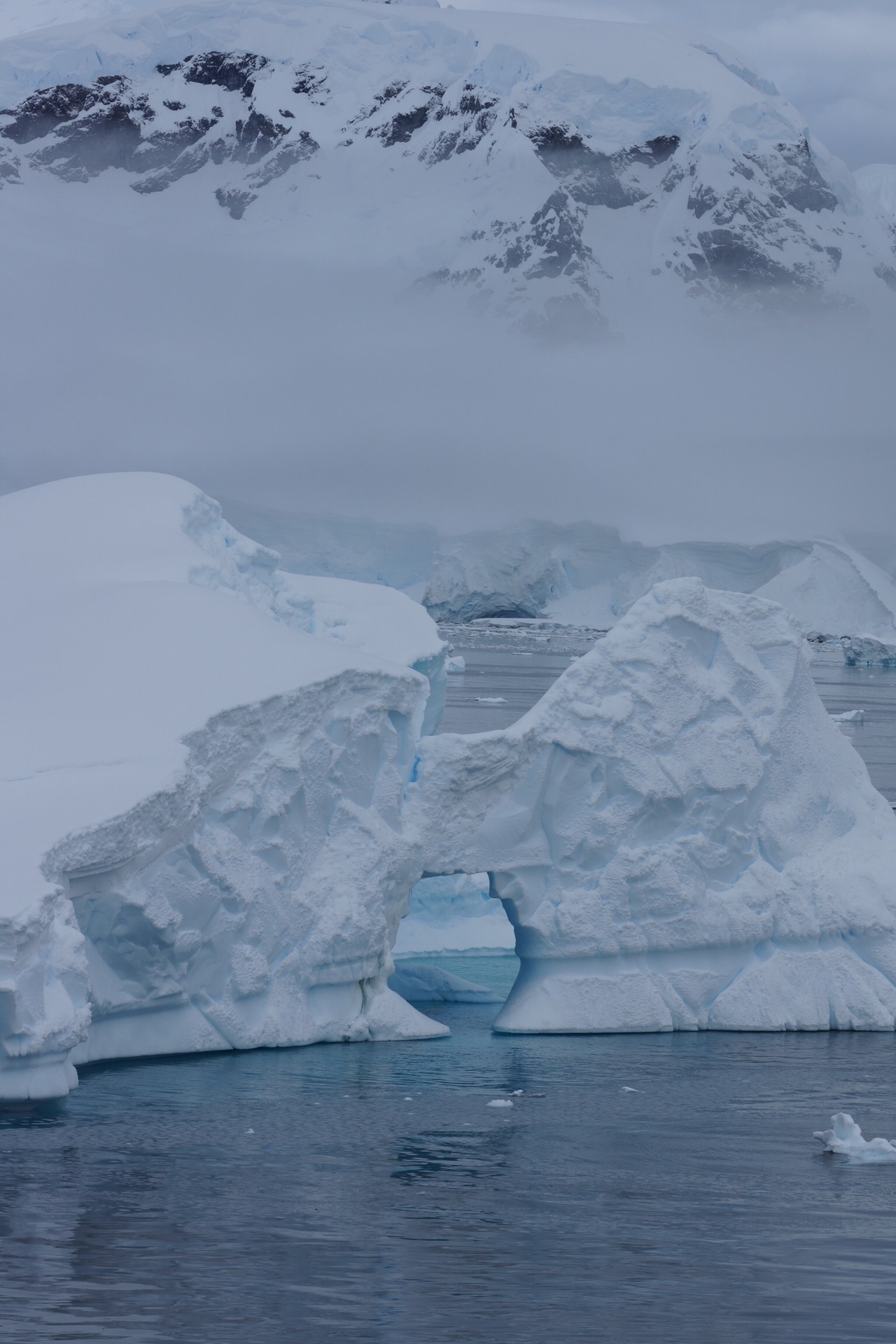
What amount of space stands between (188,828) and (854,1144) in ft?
14.1

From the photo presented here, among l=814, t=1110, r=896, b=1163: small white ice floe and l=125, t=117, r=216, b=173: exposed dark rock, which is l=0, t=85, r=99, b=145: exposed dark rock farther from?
l=814, t=1110, r=896, b=1163: small white ice floe

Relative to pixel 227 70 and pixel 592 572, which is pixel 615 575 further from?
pixel 227 70

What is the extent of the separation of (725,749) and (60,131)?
171 meters

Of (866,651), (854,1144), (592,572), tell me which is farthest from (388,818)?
(592,572)

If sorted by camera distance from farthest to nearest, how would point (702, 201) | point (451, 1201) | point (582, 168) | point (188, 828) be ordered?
point (582, 168) < point (702, 201) < point (188, 828) < point (451, 1201)

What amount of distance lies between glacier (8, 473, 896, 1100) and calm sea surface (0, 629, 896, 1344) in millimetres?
456

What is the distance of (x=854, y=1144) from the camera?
8562 mm

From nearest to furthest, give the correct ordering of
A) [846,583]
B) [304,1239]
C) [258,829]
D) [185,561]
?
[304,1239] < [258,829] < [185,561] < [846,583]

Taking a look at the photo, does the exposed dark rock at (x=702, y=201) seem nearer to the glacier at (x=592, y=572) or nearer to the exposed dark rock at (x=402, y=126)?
the exposed dark rock at (x=402, y=126)

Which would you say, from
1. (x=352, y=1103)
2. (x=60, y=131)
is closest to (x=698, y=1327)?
(x=352, y=1103)

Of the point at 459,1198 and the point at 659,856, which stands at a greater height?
the point at 459,1198

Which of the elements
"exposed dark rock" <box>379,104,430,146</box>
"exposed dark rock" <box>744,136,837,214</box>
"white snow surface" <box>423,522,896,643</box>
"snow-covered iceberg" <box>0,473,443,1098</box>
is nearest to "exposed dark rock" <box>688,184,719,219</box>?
"exposed dark rock" <box>744,136,837,214</box>

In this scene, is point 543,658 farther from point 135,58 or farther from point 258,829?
point 135,58

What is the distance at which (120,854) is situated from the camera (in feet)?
30.5
